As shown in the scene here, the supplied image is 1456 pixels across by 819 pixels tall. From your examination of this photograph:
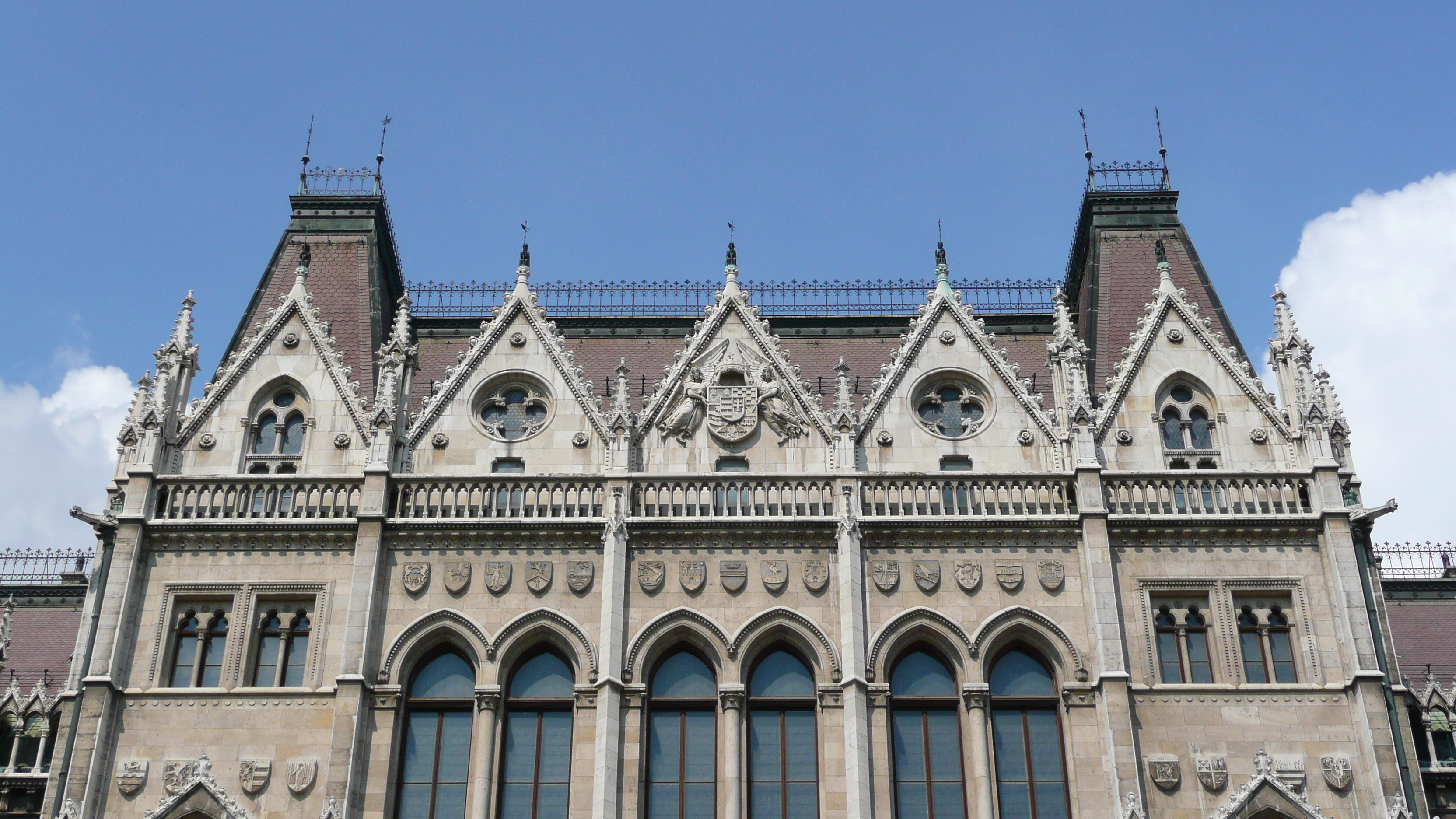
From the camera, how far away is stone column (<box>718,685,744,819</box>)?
1037 inches

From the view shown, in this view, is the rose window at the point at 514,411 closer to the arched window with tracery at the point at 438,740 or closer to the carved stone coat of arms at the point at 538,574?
the carved stone coat of arms at the point at 538,574

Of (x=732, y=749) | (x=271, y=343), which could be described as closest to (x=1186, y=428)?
(x=732, y=749)

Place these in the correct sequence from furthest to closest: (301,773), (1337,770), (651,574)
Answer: (651,574) < (301,773) < (1337,770)

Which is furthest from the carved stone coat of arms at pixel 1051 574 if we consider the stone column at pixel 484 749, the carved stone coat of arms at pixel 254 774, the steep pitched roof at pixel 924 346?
the carved stone coat of arms at pixel 254 774

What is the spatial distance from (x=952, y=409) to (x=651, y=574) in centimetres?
680

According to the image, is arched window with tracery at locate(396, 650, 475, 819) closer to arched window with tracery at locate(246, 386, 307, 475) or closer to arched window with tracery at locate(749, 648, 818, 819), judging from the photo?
arched window with tracery at locate(749, 648, 818, 819)

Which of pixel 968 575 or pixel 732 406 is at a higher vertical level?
pixel 732 406

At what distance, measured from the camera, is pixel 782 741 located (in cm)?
2728

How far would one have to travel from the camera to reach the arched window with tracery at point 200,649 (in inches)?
1101

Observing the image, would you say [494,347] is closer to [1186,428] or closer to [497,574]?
[497,574]

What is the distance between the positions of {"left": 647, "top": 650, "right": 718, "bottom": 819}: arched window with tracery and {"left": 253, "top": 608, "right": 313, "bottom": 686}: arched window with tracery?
19.8 feet

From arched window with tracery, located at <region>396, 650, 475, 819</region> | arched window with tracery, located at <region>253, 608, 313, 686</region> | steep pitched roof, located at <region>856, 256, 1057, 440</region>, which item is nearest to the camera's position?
arched window with tracery, located at <region>396, 650, 475, 819</region>

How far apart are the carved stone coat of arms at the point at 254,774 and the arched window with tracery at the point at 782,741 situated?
25.7ft

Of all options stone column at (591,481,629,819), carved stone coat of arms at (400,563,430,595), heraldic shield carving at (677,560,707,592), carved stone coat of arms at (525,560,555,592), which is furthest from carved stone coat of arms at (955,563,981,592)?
carved stone coat of arms at (400,563,430,595)
